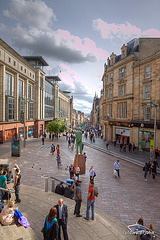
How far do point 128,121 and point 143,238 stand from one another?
22.9 m

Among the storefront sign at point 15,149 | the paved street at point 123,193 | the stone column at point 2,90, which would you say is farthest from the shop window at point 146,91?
the stone column at point 2,90

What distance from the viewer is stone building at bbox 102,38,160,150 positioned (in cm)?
2202

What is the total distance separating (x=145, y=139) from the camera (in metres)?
23.5

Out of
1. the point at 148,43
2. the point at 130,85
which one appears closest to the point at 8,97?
the point at 130,85

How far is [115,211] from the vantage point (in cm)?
726

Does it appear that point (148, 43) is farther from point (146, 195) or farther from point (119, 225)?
point (119, 225)

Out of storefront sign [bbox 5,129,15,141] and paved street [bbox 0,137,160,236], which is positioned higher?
storefront sign [bbox 5,129,15,141]

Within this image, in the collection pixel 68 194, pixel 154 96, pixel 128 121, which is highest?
pixel 154 96

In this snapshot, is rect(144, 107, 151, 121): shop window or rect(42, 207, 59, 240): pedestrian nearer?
rect(42, 207, 59, 240): pedestrian

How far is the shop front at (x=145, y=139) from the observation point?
22572 mm

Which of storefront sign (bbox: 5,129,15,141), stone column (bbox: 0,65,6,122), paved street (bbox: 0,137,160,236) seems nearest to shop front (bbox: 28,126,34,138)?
storefront sign (bbox: 5,129,15,141)

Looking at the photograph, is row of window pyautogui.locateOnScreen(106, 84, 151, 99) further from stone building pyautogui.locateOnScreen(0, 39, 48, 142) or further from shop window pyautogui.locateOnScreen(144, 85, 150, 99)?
stone building pyautogui.locateOnScreen(0, 39, 48, 142)

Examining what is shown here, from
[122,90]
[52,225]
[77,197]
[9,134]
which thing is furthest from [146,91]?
[9,134]

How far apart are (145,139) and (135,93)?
759 cm
